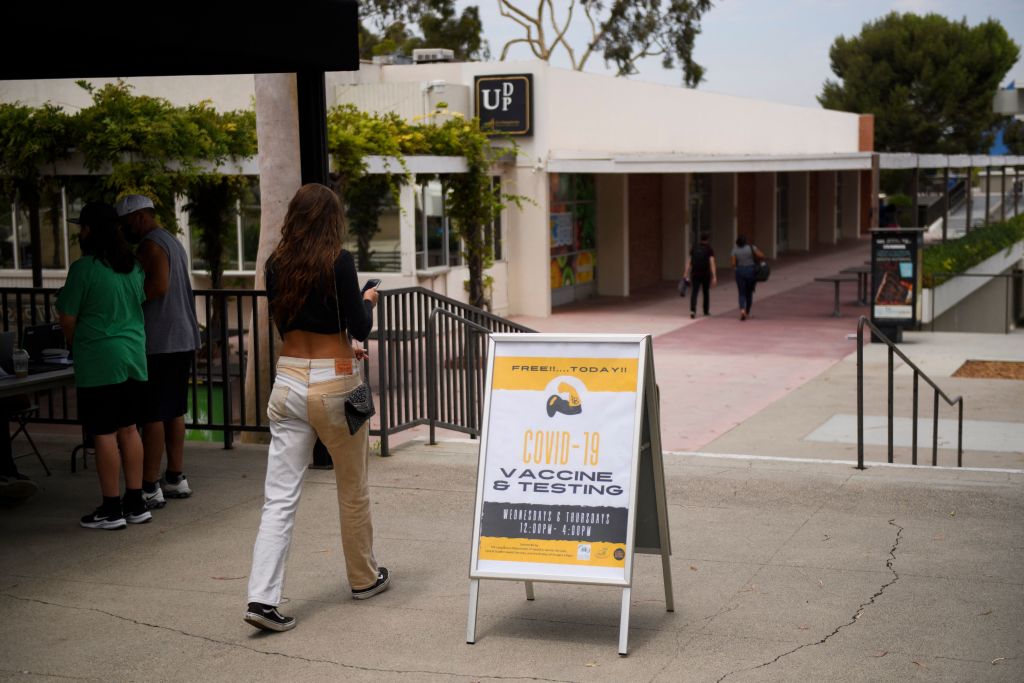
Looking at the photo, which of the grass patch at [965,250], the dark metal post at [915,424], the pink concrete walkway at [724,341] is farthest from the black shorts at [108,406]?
the grass patch at [965,250]

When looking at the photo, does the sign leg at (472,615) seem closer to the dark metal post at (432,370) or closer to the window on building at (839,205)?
the dark metal post at (432,370)

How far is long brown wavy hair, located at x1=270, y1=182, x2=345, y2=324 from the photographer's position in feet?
17.2

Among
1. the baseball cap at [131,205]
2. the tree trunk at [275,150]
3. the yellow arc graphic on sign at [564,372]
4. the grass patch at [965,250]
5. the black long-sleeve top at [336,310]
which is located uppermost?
the tree trunk at [275,150]

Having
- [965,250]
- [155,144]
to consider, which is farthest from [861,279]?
[155,144]

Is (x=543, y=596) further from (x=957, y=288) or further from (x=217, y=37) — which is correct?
(x=957, y=288)

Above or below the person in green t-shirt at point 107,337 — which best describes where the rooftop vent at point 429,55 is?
above

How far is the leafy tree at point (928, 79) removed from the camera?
67.2m

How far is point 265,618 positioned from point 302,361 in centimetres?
106

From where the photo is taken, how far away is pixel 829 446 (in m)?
12.4

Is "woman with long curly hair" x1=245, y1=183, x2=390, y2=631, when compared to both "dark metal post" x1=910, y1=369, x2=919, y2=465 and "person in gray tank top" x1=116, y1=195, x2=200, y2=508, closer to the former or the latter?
"person in gray tank top" x1=116, y1=195, x2=200, y2=508

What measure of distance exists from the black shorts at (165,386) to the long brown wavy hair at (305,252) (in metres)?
2.11

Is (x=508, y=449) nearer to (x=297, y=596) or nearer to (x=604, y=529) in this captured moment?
(x=604, y=529)

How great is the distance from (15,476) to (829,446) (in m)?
7.67

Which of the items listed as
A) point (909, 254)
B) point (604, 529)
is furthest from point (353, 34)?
point (909, 254)
